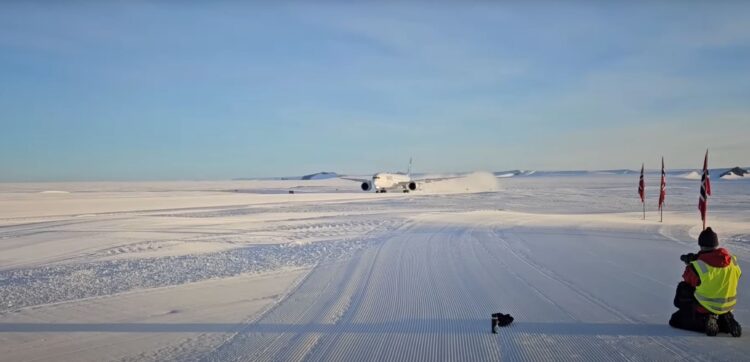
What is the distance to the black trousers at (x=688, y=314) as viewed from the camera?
16.7 ft

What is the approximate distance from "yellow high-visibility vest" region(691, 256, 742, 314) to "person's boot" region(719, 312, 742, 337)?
0.22ft

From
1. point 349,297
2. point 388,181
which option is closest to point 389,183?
point 388,181

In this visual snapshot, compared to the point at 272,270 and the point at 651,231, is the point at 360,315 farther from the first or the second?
the point at 651,231

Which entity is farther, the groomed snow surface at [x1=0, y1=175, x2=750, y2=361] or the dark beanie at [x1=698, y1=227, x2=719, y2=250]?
the dark beanie at [x1=698, y1=227, x2=719, y2=250]

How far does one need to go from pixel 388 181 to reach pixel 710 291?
47.9 metres

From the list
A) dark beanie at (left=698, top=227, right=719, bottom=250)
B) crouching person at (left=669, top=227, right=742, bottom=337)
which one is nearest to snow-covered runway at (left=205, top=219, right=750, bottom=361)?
crouching person at (left=669, top=227, right=742, bottom=337)

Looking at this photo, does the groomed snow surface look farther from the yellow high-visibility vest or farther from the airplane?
the airplane

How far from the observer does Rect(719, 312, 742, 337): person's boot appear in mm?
4926

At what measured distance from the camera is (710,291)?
16.2ft

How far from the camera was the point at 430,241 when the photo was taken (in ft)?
42.7

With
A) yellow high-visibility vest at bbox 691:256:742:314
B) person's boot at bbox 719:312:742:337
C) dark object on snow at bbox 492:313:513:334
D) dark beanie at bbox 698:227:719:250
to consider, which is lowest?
dark object on snow at bbox 492:313:513:334

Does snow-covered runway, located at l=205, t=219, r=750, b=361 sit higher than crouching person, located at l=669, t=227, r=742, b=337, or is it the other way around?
crouching person, located at l=669, t=227, r=742, b=337

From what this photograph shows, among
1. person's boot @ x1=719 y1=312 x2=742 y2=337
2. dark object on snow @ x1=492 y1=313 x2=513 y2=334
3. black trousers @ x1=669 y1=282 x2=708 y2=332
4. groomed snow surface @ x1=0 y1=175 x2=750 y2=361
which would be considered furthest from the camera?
dark object on snow @ x1=492 y1=313 x2=513 y2=334

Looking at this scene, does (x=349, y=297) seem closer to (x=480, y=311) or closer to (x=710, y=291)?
(x=480, y=311)
